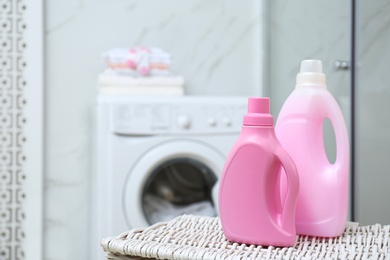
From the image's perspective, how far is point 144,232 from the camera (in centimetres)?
82

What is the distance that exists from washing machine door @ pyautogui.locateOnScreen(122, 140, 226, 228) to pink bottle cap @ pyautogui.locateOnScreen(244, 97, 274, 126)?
3.85 feet

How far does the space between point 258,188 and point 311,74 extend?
22cm

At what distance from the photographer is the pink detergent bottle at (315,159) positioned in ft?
2.63

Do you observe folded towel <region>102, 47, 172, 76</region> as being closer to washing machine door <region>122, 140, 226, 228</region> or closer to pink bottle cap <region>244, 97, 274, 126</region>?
washing machine door <region>122, 140, 226, 228</region>

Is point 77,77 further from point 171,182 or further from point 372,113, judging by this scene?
point 372,113

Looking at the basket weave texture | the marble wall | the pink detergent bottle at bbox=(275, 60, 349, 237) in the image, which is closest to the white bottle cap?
the pink detergent bottle at bbox=(275, 60, 349, 237)

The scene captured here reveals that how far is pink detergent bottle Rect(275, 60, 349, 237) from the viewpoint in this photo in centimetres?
80

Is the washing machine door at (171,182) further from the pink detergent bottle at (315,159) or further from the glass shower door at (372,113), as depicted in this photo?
the pink detergent bottle at (315,159)

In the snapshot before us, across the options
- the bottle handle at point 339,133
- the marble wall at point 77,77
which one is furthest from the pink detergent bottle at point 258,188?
the marble wall at point 77,77

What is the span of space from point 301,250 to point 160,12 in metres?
1.85

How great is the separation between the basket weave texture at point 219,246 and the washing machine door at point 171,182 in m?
1.06

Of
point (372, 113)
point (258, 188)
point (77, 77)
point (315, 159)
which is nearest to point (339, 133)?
point (315, 159)

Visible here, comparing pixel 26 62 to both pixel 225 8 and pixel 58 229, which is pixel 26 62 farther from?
pixel 225 8

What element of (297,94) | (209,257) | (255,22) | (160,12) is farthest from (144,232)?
(255,22)
